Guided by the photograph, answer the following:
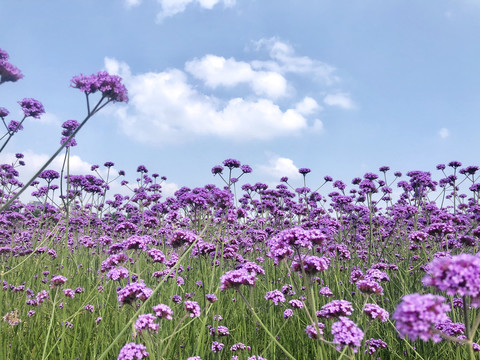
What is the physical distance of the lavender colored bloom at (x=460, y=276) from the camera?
1278 mm

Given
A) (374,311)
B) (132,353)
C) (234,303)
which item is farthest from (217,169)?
(132,353)

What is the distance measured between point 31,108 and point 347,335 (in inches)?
146

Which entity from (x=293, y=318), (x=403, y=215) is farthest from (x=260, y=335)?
(x=403, y=215)

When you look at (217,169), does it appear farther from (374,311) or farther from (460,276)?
(460,276)

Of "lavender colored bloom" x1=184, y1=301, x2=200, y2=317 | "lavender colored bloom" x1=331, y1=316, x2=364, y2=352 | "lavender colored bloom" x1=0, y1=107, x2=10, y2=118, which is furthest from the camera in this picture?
"lavender colored bloom" x1=0, y1=107, x2=10, y2=118

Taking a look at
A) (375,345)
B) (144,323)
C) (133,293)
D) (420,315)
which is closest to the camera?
(420,315)

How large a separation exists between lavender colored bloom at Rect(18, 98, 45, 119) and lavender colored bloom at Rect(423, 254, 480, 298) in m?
3.91

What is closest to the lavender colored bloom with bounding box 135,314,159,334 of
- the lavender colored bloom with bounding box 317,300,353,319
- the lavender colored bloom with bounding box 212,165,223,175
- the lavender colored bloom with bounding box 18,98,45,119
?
the lavender colored bloom with bounding box 317,300,353,319

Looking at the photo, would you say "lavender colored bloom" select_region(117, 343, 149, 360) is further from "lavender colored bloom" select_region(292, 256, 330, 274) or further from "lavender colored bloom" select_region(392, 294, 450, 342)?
"lavender colored bloom" select_region(392, 294, 450, 342)

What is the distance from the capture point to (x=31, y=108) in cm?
375

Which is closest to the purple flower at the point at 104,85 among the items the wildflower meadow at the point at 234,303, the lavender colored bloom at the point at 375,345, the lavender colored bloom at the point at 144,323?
the wildflower meadow at the point at 234,303

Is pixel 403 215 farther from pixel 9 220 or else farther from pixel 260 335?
pixel 9 220

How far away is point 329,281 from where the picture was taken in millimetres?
6078

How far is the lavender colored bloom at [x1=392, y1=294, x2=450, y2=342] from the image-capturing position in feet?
4.14
